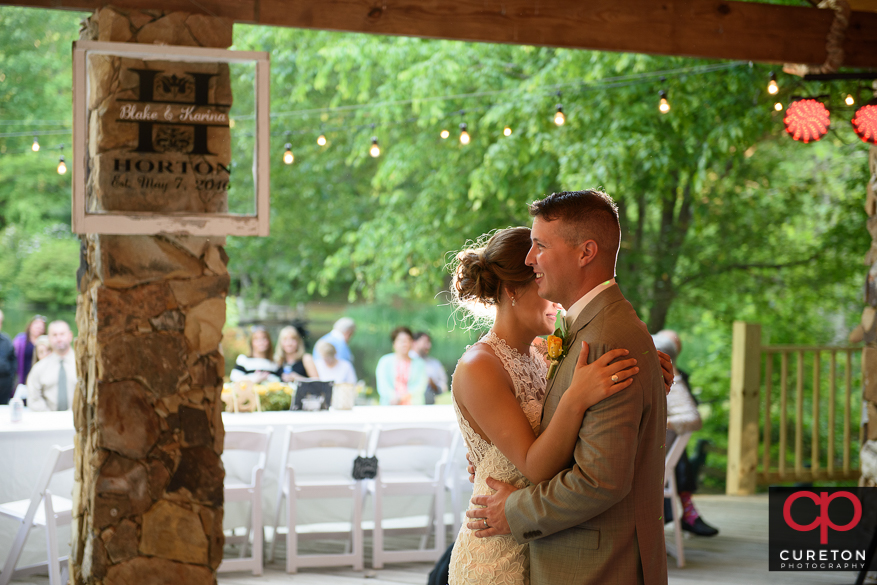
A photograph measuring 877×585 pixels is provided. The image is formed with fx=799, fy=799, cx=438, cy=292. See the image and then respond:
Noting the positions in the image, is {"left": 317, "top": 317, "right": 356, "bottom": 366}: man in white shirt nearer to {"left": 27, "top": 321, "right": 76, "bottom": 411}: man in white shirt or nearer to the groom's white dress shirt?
{"left": 27, "top": 321, "right": 76, "bottom": 411}: man in white shirt

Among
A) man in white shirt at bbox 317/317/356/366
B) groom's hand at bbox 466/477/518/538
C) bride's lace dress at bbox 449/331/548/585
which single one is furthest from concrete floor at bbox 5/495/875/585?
groom's hand at bbox 466/477/518/538

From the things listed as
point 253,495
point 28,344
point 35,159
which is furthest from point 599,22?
point 35,159

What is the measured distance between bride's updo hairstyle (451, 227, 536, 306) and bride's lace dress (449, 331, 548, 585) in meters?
0.12

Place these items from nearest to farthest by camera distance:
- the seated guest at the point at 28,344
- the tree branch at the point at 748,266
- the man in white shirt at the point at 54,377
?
the man in white shirt at the point at 54,377 < the seated guest at the point at 28,344 < the tree branch at the point at 748,266

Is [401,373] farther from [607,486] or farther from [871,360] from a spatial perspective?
[607,486]

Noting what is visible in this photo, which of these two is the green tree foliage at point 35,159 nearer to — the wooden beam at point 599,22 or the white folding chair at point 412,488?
the white folding chair at point 412,488

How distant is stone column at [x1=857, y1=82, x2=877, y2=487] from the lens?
14.3 feet

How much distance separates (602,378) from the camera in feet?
5.26

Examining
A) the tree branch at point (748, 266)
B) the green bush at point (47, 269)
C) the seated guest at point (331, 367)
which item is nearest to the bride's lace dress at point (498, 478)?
the seated guest at point (331, 367)

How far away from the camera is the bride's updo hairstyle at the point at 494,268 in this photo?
79.7 inches

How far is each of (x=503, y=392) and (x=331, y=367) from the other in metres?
→ 5.04

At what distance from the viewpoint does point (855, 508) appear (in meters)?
4.14

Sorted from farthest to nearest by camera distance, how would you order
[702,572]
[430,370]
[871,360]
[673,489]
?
1. [430,370]
2. [673,489]
3. [702,572]
4. [871,360]

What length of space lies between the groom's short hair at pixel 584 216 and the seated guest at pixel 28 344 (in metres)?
6.29
